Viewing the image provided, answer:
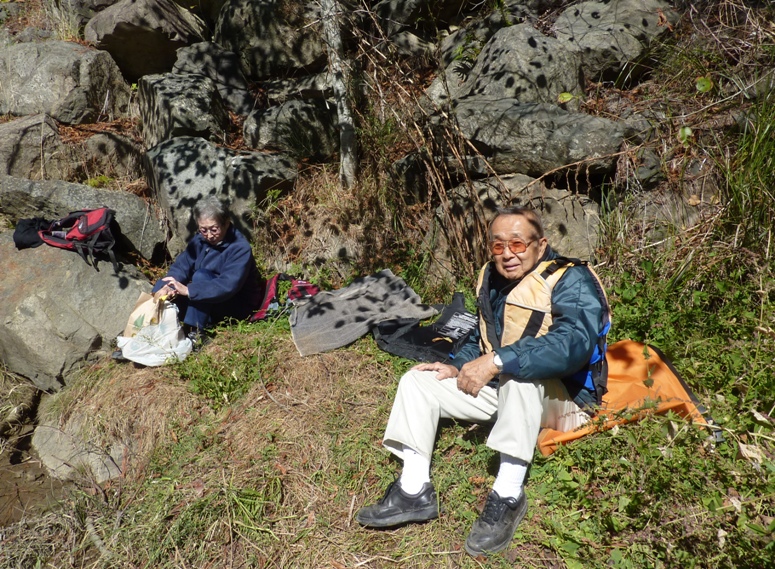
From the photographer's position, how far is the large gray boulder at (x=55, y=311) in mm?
4688

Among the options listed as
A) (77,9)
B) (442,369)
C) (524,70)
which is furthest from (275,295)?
(77,9)

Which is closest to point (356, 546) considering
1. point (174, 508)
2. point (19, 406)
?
point (174, 508)

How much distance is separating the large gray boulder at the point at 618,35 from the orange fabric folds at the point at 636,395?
Result: 3818mm

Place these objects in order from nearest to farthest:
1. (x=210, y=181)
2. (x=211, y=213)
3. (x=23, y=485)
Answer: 1. (x=23, y=485)
2. (x=211, y=213)
3. (x=210, y=181)

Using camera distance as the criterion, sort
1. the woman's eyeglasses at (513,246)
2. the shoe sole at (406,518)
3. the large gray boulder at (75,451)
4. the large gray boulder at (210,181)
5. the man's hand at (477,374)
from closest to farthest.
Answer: the man's hand at (477,374) → the shoe sole at (406,518) → the woman's eyeglasses at (513,246) → the large gray boulder at (75,451) → the large gray boulder at (210,181)

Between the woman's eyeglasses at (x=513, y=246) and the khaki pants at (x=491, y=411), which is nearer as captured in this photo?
the khaki pants at (x=491, y=411)

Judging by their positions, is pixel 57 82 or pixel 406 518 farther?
pixel 57 82

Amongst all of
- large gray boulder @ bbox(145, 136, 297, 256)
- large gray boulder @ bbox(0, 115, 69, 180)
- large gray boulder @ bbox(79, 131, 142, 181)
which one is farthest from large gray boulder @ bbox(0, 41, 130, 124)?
large gray boulder @ bbox(145, 136, 297, 256)

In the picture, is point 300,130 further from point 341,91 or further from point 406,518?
point 406,518

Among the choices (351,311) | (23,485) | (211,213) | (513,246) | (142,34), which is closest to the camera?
(513,246)

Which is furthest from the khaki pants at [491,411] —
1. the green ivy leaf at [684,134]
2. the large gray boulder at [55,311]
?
the large gray boulder at [55,311]

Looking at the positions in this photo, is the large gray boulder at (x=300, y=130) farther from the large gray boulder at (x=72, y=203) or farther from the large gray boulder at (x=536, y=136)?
the large gray boulder at (x=536, y=136)

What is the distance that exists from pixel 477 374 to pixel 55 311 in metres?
3.80

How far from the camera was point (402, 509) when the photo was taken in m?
2.87
